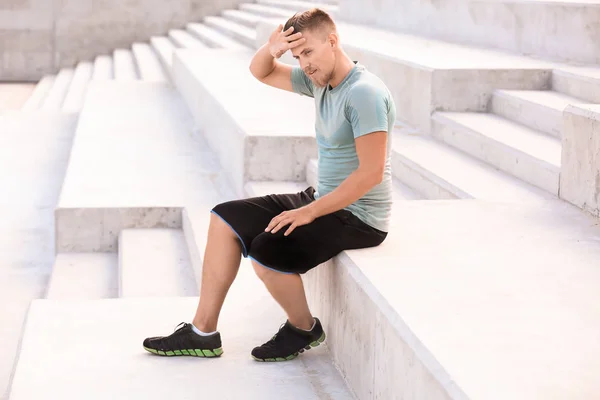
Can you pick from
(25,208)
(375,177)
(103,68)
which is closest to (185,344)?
(375,177)

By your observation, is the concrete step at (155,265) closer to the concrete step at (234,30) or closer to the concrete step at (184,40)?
the concrete step at (234,30)

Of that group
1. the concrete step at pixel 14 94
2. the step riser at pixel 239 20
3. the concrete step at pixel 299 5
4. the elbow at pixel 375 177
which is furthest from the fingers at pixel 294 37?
the concrete step at pixel 14 94

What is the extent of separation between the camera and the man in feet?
8.95

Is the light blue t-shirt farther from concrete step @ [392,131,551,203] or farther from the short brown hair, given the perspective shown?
concrete step @ [392,131,551,203]

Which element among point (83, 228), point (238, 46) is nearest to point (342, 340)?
point (83, 228)

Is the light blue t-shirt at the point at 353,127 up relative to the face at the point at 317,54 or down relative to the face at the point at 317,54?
down

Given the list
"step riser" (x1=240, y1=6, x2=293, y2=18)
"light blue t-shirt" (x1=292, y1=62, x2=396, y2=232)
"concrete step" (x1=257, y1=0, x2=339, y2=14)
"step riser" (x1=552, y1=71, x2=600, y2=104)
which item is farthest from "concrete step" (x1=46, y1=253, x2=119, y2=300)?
"step riser" (x1=240, y1=6, x2=293, y2=18)

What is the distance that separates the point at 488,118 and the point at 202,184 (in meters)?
1.92

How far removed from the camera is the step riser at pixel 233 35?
415 inches

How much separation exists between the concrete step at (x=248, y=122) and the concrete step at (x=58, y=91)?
126 inches

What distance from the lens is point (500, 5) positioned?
6.22 metres

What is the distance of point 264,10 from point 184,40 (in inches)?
59.2

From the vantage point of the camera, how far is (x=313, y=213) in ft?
9.15

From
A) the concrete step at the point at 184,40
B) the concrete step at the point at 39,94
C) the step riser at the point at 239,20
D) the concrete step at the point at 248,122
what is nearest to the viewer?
the concrete step at the point at 248,122
